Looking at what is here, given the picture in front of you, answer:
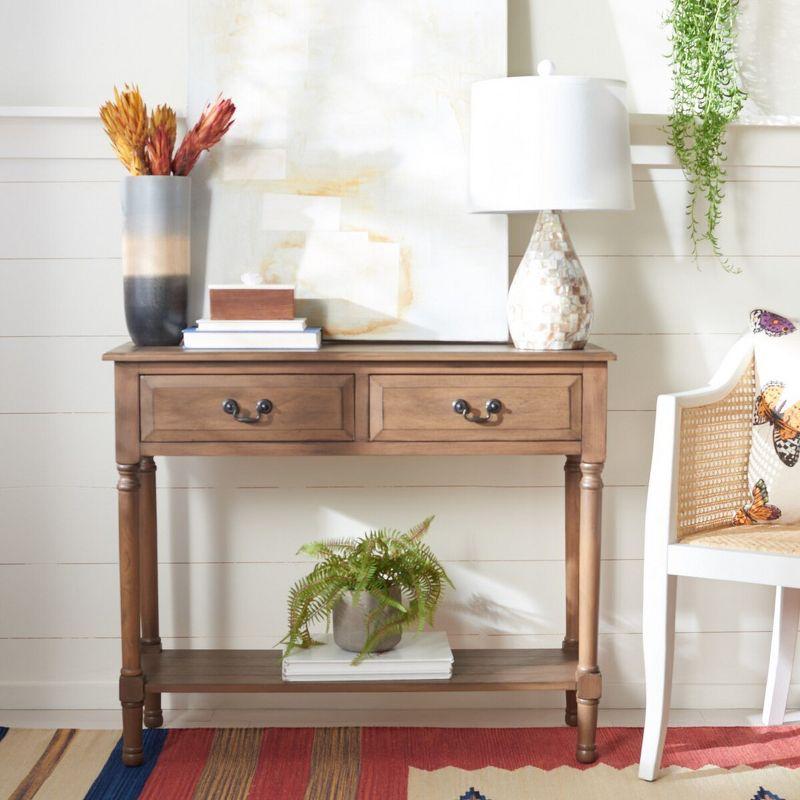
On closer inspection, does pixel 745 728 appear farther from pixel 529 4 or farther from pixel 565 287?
pixel 529 4

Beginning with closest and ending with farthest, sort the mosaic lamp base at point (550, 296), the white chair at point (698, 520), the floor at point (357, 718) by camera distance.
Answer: the white chair at point (698, 520)
the mosaic lamp base at point (550, 296)
the floor at point (357, 718)

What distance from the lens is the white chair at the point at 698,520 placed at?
191 centimetres

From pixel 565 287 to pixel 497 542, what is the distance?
66 cm

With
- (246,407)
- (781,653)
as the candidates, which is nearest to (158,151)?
(246,407)

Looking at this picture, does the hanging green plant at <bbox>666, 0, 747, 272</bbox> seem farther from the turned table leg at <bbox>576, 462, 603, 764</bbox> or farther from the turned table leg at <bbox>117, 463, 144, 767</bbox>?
the turned table leg at <bbox>117, 463, 144, 767</bbox>

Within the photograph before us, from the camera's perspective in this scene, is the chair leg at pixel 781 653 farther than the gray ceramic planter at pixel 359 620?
Yes

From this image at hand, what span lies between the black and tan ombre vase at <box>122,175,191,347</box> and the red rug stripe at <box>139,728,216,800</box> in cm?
84

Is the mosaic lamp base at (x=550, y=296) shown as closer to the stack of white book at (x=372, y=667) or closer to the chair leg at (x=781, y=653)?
the stack of white book at (x=372, y=667)

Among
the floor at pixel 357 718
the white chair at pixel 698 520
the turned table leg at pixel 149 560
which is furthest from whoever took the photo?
the floor at pixel 357 718

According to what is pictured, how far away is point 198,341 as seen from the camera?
202cm

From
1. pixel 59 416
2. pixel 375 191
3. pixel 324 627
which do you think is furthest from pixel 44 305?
pixel 324 627

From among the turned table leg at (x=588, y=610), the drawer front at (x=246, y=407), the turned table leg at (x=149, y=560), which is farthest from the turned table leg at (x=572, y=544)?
the turned table leg at (x=149, y=560)

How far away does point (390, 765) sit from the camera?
6.90 ft

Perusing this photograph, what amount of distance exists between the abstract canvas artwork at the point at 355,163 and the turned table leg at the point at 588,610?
42 cm
